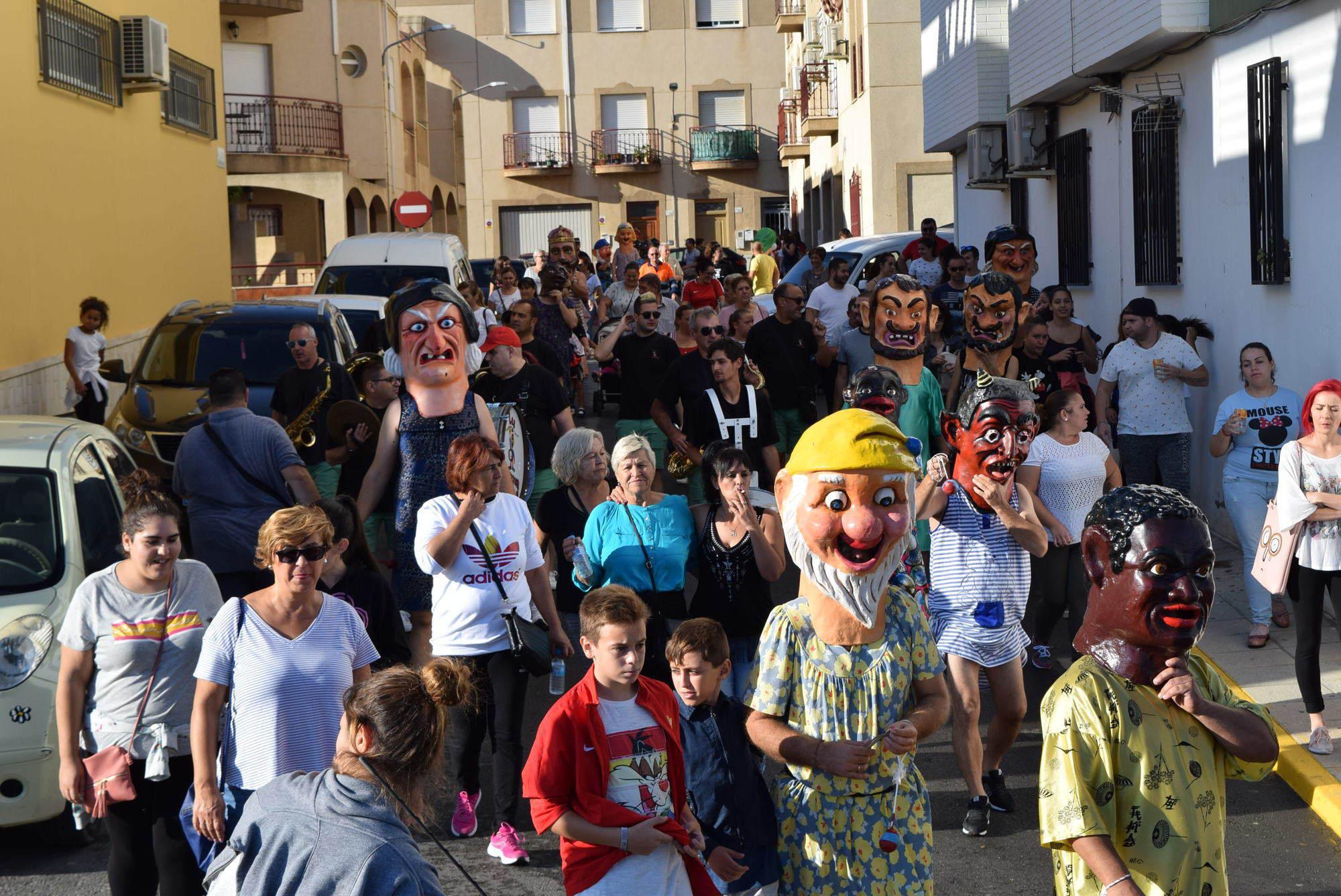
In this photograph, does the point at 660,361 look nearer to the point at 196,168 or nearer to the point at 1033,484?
the point at 1033,484

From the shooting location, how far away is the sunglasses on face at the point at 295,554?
477 cm

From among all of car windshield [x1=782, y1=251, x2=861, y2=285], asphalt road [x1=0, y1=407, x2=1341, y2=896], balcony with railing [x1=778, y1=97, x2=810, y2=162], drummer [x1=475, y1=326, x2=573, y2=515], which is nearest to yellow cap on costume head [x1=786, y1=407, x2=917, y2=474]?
asphalt road [x1=0, y1=407, x2=1341, y2=896]

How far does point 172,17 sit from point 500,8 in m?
28.0

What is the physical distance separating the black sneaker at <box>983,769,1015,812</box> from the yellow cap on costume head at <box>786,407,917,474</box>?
259 cm

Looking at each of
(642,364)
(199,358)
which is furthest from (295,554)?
(199,358)

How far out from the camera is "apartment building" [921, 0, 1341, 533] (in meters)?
9.93

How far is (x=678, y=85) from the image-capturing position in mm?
49938

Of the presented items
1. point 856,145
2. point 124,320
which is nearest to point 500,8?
point 856,145

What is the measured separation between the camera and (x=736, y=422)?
28.1ft

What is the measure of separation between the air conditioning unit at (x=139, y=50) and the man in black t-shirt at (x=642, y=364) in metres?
11.4

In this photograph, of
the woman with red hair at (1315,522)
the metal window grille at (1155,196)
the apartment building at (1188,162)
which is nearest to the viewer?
the woman with red hair at (1315,522)

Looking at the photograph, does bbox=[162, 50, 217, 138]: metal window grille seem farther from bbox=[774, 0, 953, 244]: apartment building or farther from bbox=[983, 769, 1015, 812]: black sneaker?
bbox=[983, 769, 1015, 812]: black sneaker

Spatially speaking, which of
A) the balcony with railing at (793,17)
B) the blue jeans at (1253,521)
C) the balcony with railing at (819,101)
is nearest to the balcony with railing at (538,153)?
the balcony with railing at (793,17)

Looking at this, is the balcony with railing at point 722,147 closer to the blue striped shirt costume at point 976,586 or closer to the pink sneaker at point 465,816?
the blue striped shirt costume at point 976,586
